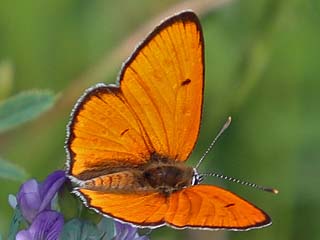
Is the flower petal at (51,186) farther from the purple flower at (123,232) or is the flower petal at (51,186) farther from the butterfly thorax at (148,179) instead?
the purple flower at (123,232)

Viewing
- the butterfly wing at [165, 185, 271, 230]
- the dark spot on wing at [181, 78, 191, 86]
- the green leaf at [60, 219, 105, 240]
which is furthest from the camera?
the dark spot on wing at [181, 78, 191, 86]

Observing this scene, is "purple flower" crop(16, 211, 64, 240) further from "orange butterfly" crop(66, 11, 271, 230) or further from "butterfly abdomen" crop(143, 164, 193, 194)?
"butterfly abdomen" crop(143, 164, 193, 194)

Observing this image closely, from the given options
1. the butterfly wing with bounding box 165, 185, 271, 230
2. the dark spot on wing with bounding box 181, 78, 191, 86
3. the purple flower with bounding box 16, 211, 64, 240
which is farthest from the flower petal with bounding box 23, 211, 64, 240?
the dark spot on wing with bounding box 181, 78, 191, 86

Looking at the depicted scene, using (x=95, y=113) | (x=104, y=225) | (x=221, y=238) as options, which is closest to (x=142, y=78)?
(x=95, y=113)

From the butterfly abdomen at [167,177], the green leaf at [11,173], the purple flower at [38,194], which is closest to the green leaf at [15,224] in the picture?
the purple flower at [38,194]

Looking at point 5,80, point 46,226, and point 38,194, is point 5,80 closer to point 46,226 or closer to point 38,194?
point 38,194
